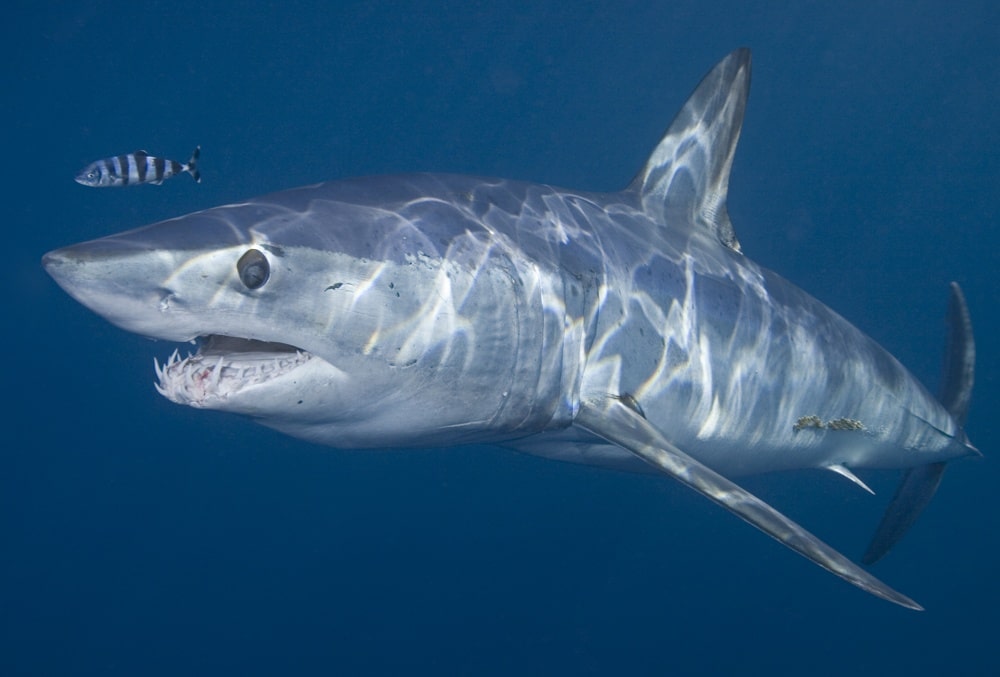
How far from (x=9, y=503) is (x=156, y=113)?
3198 cm

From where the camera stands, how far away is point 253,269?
2186mm

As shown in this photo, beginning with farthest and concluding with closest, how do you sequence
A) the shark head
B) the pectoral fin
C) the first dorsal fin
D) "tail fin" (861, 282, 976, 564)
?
"tail fin" (861, 282, 976, 564)
the first dorsal fin
the pectoral fin
the shark head

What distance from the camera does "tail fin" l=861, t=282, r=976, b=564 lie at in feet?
21.5

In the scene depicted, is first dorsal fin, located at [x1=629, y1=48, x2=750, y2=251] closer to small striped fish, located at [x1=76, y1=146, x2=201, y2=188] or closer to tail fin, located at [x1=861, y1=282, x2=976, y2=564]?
tail fin, located at [x1=861, y1=282, x2=976, y2=564]

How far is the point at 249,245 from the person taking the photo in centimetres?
221

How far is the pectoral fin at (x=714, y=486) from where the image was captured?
9.05 feet

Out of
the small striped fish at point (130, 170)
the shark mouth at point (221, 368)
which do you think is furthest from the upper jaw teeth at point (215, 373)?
the small striped fish at point (130, 170)

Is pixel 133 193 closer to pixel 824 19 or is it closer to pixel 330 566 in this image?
pixel 330 566

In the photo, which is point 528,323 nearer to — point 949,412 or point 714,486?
point 714,486

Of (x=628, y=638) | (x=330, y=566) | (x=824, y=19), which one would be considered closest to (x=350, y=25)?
(x=824, y=19)

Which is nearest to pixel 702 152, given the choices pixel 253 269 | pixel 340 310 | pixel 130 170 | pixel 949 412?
pixel 340 310

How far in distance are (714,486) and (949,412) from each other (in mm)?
4956

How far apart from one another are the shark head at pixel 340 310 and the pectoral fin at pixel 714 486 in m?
0.29

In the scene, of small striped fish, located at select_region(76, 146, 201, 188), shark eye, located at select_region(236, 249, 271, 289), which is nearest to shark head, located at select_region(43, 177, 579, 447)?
shark eye, located at select_region(236, 249, 271, 289)
